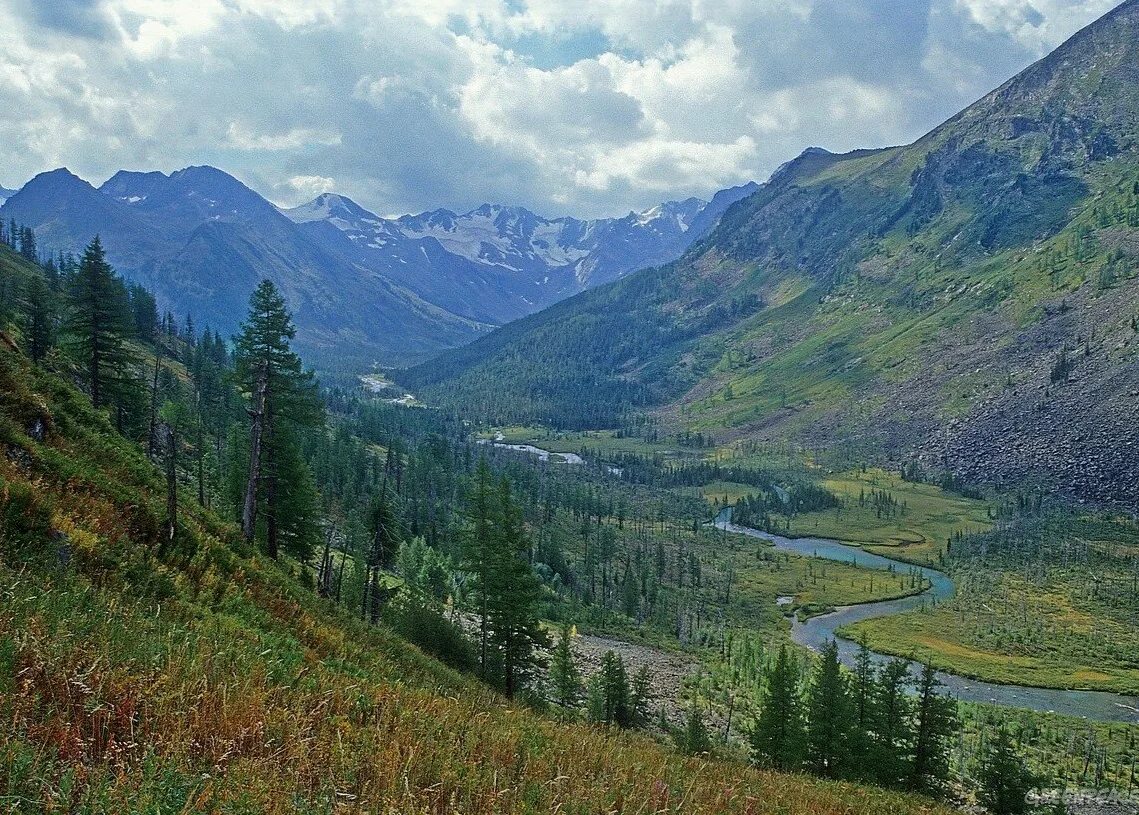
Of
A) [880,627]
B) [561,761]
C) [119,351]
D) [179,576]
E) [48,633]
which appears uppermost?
[119,351]

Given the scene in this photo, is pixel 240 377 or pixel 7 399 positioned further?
pixel 240 377

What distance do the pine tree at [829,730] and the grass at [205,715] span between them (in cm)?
2667

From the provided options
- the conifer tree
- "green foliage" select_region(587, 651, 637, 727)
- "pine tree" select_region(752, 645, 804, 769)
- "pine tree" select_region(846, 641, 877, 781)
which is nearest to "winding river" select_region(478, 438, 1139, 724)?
"pine tree" select_region(846, 641, 877, 781)

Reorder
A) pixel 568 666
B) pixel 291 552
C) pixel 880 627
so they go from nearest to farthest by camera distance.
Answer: pixel 291 552 → pixel 568 666 → pixel 880 627

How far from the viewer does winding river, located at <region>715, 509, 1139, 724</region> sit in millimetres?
91750

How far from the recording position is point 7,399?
18.2m

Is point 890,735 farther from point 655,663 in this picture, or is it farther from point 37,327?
point 37,327

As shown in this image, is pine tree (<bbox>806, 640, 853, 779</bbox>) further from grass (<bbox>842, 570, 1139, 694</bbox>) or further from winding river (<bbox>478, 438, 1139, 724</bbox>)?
grass (<bbox>842, 570, 1139, 694</bbox>)

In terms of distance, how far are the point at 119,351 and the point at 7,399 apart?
103 ft

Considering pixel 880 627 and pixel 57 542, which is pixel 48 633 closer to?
pixel 57 542

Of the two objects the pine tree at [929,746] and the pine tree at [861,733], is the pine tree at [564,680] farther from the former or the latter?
the pine tree at [929,746]

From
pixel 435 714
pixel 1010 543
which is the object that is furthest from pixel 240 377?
pixel 1010 543

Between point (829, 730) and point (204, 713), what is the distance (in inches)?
1623

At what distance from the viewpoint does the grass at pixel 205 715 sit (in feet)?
20.3
